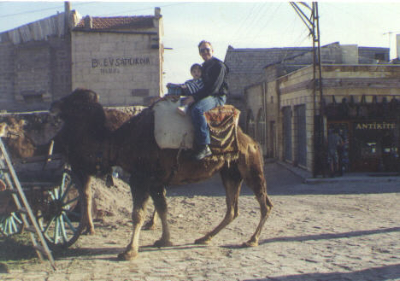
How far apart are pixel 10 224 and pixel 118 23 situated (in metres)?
15.7

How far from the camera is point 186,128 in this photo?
599cm

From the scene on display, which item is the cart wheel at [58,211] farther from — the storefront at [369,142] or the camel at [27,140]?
the storefront at [369,142]

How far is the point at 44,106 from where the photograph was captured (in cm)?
1930

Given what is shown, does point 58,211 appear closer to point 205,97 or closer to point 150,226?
point 150,226

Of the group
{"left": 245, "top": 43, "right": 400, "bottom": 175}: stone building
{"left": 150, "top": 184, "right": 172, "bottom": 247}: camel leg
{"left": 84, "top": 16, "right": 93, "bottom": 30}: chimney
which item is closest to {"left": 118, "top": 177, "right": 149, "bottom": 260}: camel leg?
{"left": 150, "top": 184, "right": 172, "bottom": 247}: camel leg

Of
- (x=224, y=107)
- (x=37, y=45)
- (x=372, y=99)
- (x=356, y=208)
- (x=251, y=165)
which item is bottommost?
(x=356, y=208)

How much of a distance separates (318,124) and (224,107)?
12970 millimetres

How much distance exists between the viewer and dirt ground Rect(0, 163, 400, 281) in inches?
203

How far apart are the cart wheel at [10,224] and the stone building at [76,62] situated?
1270cm

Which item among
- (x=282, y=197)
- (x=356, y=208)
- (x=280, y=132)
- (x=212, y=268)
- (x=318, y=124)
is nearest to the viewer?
(x=212, y=268)

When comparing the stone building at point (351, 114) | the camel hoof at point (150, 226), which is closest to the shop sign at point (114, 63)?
the stone building at point (351, 114)

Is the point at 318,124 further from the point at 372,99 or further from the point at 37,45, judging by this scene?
the point at 37,45

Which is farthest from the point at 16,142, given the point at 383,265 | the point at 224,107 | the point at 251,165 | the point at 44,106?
the point at 44,106

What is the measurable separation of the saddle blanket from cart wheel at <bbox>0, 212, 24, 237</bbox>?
2325mm
